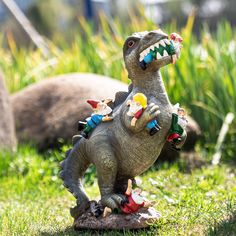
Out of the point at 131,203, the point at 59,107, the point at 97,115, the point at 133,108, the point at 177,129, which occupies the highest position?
the point at 133,108

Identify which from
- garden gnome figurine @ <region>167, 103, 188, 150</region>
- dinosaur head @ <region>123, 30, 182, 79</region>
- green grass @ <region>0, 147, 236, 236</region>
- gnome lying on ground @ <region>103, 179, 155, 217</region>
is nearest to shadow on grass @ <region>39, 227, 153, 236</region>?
green grass @ <region>0, 147, 236, 236</region>

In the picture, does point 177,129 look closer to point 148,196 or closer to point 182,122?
point 182,122

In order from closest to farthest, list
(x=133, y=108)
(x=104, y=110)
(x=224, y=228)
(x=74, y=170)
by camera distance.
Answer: (x=224, y=228), (x=133, y=108), (x=104, y=110), (x=74, y=170)

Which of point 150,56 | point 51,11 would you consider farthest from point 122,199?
point 51,11

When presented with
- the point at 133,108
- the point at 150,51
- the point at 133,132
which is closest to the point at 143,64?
the point at 150,51

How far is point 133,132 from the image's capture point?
3.87 m

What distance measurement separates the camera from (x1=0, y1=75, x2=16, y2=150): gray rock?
695cm

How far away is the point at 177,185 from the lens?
18.4ft

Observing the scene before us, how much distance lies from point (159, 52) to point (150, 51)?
6 centimetres

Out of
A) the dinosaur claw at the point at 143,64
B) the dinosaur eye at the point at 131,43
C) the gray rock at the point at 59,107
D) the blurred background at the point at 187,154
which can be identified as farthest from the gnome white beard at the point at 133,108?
the gray rock at the point at 59,107

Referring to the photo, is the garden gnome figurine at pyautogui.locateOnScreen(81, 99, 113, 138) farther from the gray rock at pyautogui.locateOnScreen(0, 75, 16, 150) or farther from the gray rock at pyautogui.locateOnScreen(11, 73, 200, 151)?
the gray rock at pyautogui.locateOnScreen(0, 75, 16, 150)

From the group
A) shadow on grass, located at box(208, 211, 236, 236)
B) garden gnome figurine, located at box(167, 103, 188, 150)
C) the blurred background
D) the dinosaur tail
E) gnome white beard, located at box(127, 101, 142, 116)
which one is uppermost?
gnome white beard, located at box(127, 101, 142, 116)

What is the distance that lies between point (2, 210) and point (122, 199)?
152cm

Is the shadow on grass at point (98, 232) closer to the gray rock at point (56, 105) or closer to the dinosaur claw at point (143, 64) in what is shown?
the dinosaur claw at point (143, 64)
